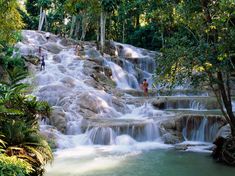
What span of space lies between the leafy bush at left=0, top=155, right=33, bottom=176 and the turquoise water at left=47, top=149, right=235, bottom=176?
12.8 ft

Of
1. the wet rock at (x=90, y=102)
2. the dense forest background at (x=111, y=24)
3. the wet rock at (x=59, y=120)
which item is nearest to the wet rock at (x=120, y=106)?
the wet rock at (x=90, y=102)

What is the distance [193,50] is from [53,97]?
35.5 feet

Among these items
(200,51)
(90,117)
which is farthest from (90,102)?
(200,51)

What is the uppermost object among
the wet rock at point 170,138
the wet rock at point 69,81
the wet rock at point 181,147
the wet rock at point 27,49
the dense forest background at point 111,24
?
the dense forest background at point 111,24

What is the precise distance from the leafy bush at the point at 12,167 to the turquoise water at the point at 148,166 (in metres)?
3.89

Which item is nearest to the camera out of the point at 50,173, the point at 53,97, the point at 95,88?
the point at 50,173

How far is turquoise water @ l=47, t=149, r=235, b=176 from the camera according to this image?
10750 mm

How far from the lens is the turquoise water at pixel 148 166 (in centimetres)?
1075

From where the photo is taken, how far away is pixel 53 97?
1975 cm

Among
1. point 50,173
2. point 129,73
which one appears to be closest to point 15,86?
point 50,173

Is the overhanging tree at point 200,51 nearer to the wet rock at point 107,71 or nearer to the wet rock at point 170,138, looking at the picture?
the wet rock at point 170,138

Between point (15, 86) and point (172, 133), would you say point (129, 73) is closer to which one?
point (172, 133)

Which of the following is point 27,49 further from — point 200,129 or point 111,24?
point 200,129

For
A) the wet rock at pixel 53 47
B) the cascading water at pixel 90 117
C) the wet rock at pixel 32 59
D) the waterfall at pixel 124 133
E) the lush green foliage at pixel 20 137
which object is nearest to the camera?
the lush green foliage at pixel 20 137
